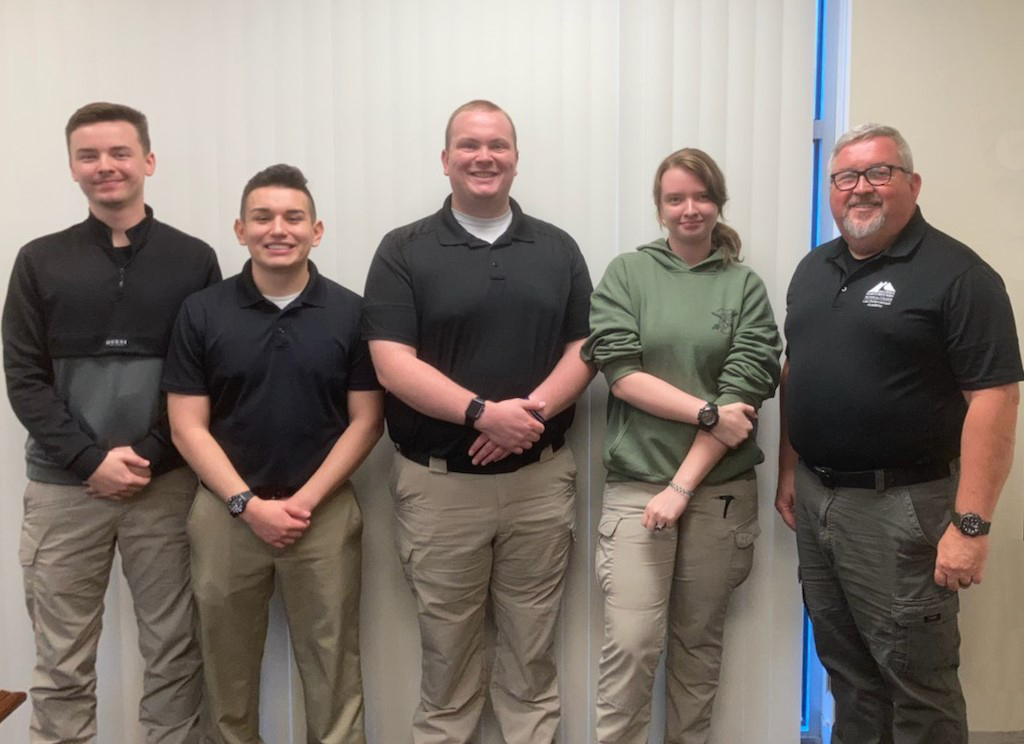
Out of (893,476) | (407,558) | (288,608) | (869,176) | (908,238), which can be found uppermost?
A: (869,176)

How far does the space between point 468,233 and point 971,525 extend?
139 cm

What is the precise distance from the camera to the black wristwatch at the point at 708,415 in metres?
1.92

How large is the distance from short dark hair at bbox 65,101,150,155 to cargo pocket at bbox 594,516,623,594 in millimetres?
1612

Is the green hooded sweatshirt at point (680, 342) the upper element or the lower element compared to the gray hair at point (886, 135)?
lower

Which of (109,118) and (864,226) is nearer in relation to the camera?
(864,226)

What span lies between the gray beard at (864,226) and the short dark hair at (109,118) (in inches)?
72.0

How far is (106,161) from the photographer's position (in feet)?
6.56

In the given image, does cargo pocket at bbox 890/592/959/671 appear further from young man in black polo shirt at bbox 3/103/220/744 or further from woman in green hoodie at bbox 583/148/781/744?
young man in black polo shirt at bbox 3/103/220/744

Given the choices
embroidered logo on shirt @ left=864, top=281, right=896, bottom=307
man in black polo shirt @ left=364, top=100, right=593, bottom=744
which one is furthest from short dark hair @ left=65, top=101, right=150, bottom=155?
embroidered logo on shirt @ left=864, top=281, right=896, bottom=307

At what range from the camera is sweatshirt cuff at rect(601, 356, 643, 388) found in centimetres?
199

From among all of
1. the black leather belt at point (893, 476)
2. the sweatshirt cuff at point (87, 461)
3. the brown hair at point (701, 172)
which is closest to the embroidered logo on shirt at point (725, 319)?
the brown hair at point (701, 172)

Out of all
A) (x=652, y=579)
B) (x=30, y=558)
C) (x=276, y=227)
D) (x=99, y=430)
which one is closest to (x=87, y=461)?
(x=99, y=430)

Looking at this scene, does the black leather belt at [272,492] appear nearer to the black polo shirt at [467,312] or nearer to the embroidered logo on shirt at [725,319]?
the black polo shirt at [467,312]

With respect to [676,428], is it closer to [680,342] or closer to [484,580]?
[680,342]
